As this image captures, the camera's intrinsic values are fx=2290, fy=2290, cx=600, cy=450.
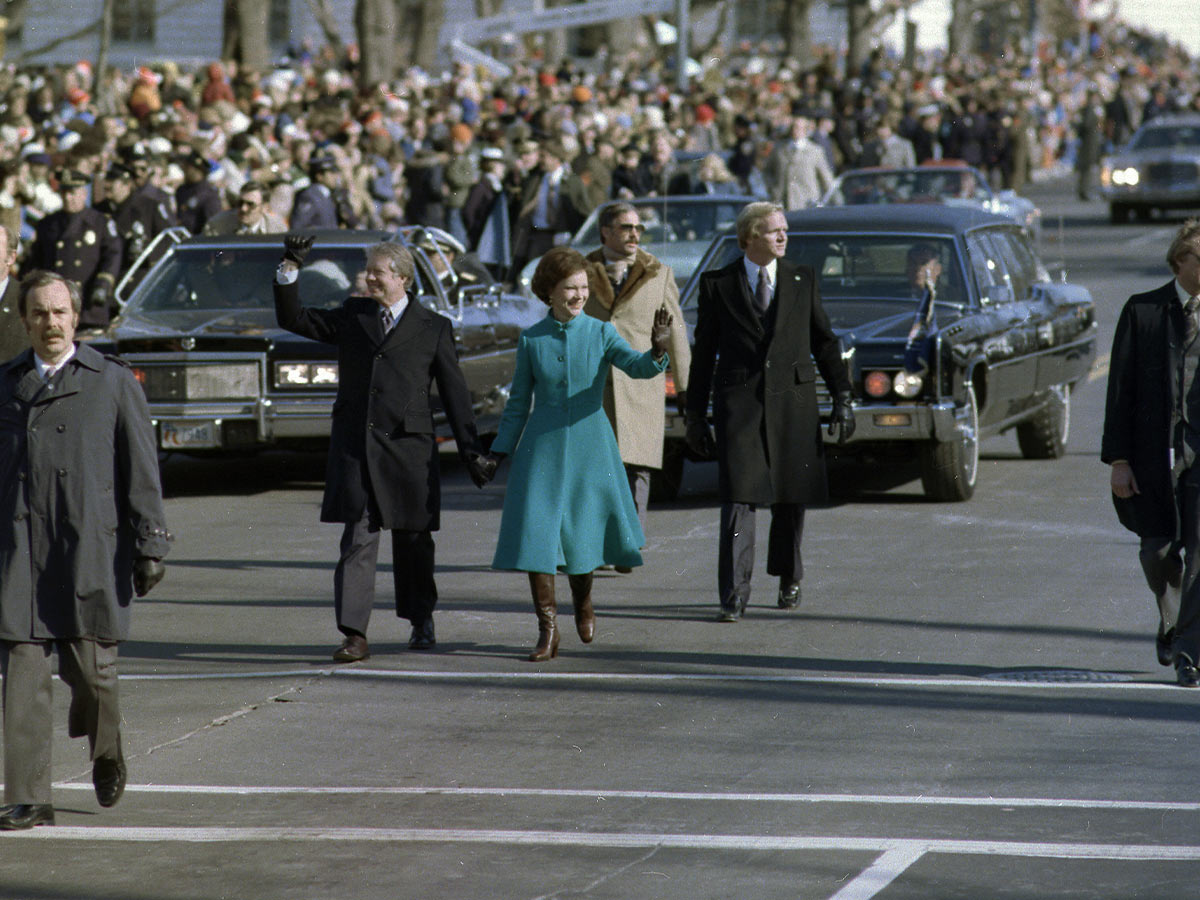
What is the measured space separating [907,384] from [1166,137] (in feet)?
98.3

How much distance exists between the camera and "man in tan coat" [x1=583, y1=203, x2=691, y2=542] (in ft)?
36.1

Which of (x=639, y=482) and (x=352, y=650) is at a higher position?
(x=639, y=482)

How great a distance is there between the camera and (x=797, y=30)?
202 ft

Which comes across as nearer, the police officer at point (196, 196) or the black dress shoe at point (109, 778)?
the black dress shoe at point (109, 778)

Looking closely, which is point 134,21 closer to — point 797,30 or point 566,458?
point 797,30

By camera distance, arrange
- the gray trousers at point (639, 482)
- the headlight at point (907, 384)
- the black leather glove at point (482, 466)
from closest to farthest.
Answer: the black leather glove at point (482, 466) → the gray trousers at point (639, 482) → the headlight at point (907, 384)

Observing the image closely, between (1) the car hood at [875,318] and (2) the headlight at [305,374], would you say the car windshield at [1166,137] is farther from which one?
(2) the headlight at [305,374]

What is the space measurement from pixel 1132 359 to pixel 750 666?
1.91 metres

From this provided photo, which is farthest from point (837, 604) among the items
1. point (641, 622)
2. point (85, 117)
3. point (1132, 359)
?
point (85, 117)

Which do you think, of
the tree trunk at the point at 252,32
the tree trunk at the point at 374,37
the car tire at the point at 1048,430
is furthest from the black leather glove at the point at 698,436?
the tree trunk at the point at 252,32

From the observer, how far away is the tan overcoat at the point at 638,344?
11.0 meters

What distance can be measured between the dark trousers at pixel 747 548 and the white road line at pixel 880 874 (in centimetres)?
385

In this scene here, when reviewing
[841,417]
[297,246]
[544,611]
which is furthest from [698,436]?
[297,246]

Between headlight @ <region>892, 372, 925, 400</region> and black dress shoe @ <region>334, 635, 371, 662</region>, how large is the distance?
4708 millimetres
